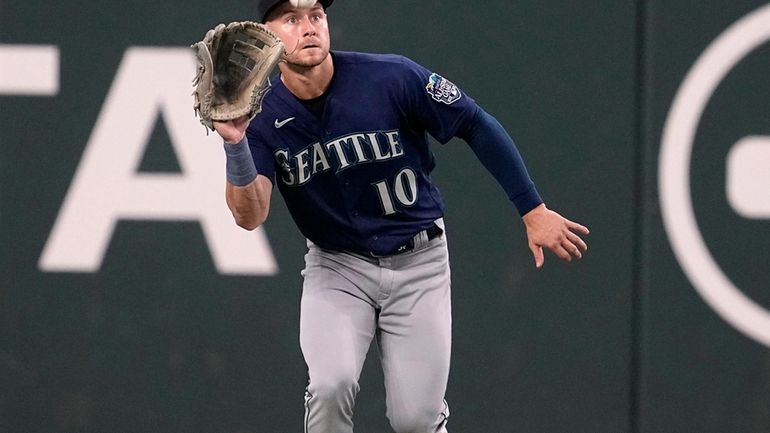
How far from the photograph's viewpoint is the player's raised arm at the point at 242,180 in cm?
367

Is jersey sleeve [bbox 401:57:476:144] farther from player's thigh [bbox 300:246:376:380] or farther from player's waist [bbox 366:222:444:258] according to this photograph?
player's thigh [bbox 300:246:376:380]

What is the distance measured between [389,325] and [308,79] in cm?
84

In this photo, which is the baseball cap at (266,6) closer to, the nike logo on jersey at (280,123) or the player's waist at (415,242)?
the nike logo on jersey at (280,123)

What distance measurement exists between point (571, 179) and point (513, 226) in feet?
1.00

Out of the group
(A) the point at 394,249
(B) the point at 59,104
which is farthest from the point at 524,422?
(B) the point at 59,104

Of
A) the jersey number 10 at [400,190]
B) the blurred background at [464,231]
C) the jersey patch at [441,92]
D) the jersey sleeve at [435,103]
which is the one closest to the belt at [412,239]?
the jersey number 10 at [400,190]

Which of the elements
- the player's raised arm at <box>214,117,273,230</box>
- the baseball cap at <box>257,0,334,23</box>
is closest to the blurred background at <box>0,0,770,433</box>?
the baseball cap at <box>257,0,334,23</box>

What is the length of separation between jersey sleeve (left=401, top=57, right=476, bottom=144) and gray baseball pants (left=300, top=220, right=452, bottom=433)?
1.24ft

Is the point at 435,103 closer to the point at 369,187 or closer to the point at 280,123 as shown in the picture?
the point at 369,187

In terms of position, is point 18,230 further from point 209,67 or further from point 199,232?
point 209,67

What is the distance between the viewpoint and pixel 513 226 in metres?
5.38

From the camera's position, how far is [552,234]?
13.4 ft

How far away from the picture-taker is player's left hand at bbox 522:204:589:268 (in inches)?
159

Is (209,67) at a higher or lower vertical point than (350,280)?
higher
